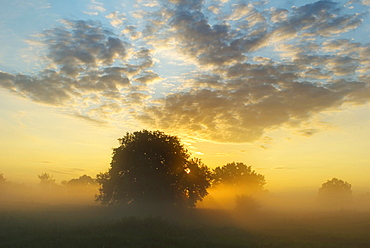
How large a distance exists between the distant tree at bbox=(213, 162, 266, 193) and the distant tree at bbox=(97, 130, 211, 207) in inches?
2598

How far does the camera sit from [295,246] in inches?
856

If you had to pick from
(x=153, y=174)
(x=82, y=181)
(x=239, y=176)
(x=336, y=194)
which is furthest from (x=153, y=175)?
(x=82, y=181)

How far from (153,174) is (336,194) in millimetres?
127645

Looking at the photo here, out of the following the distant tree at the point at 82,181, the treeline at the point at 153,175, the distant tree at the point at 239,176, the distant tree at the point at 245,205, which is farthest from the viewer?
the distant tree at the point at 82,181

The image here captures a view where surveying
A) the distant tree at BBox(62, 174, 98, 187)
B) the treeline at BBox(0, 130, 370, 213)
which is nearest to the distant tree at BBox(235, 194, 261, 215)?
the treeline at BBox(0, 130, 370, 213)

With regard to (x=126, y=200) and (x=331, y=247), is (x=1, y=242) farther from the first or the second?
(x=126, y=200)

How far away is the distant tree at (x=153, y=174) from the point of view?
151 feet

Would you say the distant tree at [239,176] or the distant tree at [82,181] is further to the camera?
the distant tree at [82,181]

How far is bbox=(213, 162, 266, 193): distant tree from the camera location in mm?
118125

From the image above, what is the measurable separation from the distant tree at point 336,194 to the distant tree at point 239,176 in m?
44.4

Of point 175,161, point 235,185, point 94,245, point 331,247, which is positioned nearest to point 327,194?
point 235,185

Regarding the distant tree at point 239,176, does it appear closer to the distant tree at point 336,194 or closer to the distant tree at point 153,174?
the distant tree at point 336,194

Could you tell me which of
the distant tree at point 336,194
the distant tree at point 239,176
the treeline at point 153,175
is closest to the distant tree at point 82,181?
the distant tree at point 239,176

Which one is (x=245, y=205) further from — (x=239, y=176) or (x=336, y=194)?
(x=336, y=194)
